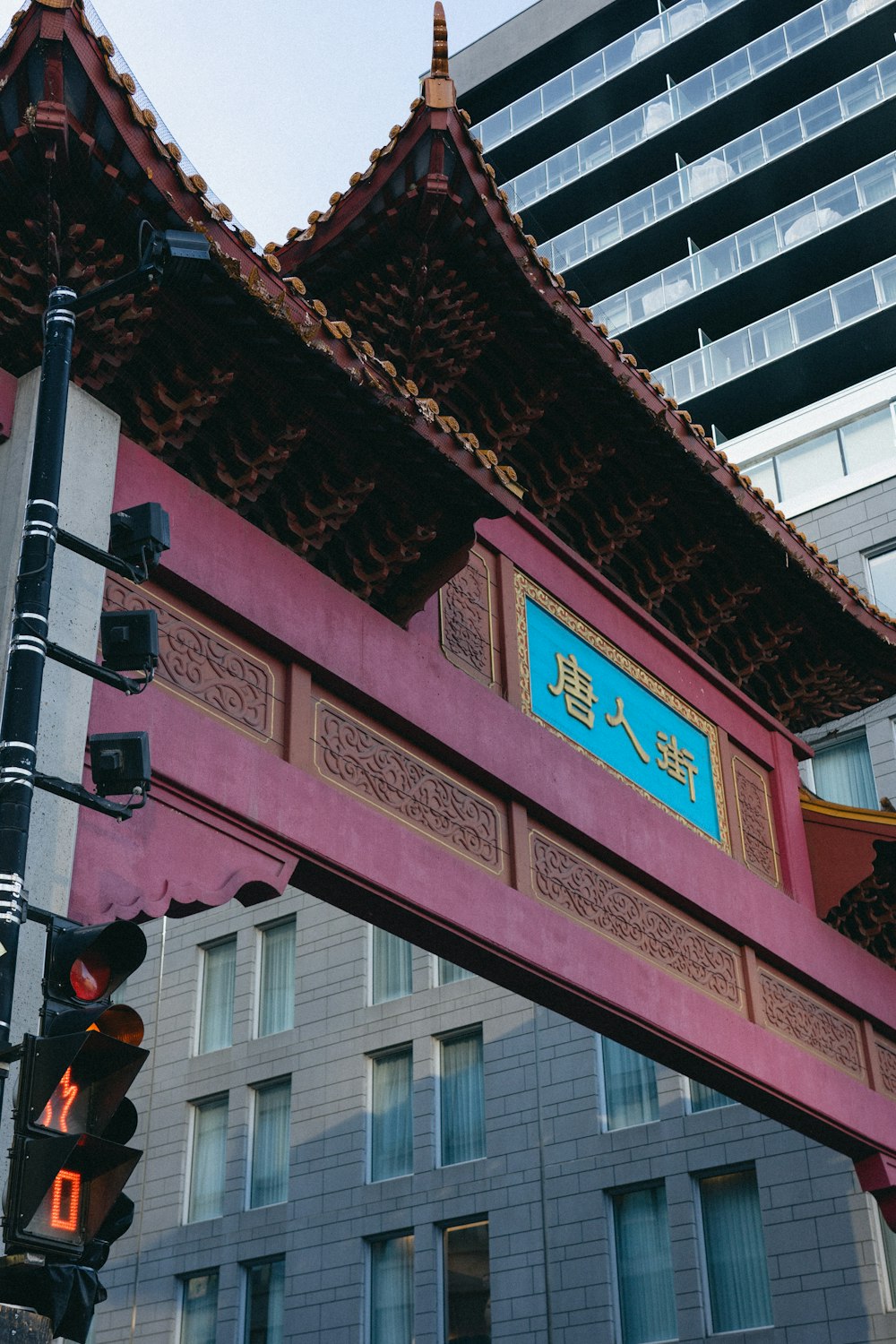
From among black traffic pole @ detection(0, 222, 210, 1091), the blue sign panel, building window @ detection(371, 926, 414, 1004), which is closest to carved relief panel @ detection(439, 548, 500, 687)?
the blue sign panel

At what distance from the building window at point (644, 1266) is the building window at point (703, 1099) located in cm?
106

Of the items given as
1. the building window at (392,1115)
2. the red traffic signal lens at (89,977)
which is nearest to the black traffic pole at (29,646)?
the red traffic signal lens at (89,977)

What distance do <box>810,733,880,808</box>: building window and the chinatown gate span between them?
24.1 ft

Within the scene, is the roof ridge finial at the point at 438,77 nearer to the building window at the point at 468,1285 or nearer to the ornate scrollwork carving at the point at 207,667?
the ornate scrollwork carving at the point at 207,667

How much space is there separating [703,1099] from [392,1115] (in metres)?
4.93

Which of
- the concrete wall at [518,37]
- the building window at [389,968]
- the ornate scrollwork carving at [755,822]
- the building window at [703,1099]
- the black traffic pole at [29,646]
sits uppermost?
the concrete wall at [518,37]

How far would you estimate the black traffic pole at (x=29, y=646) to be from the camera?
14.6ft

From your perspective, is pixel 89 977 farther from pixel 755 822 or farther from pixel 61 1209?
pixel 755 822

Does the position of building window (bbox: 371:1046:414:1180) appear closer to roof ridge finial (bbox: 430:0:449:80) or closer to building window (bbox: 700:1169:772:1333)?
building window (bbox: 700:1169:772:1333)

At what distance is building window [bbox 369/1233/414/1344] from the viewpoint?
20594 mm

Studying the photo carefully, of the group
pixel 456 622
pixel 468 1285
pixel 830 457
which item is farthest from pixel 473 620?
pixel 830 457

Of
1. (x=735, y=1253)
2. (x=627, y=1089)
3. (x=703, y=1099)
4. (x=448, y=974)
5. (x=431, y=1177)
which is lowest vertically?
(x=735, y=1253)

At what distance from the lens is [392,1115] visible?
72.7 feet

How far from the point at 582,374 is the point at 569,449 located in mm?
622
